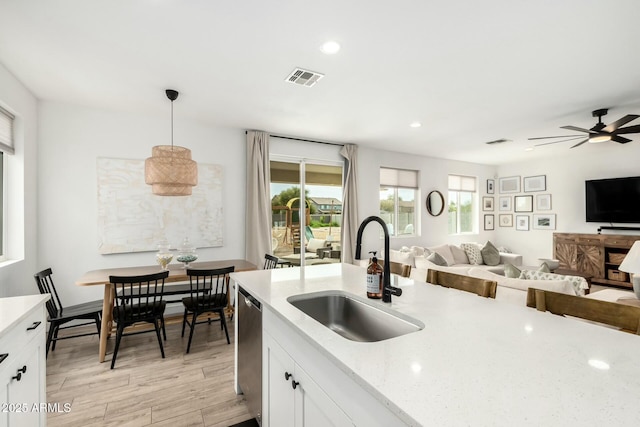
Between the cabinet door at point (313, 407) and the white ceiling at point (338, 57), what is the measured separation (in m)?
2.10

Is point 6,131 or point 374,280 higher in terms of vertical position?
point 6,131

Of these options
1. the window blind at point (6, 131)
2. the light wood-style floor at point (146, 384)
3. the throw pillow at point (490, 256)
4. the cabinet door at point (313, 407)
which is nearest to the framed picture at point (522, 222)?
the throw pillow at point (490, 256)

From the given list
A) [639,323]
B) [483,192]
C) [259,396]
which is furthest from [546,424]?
[483,192]

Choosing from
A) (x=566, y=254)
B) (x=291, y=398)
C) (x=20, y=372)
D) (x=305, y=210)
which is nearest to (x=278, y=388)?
(x=291, y=398)

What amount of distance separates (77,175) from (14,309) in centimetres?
281

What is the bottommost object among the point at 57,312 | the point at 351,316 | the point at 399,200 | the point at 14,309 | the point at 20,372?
the point at 57,312

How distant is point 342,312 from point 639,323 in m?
1.28

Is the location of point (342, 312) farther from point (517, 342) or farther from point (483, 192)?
point (483, 192)

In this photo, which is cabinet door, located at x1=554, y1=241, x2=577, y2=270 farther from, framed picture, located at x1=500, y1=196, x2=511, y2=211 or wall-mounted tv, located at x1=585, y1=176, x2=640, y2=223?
framed picture, located at x1=500, y1=196, x2=511, y2=211

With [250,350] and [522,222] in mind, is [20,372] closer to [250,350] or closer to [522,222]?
[250,350]

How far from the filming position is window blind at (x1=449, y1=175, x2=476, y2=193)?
23.6ft

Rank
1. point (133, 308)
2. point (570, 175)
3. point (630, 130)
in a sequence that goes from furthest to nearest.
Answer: point (570, 175)
point (630, 130)
point (133, 308)

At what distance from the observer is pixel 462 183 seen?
7363 millimetres

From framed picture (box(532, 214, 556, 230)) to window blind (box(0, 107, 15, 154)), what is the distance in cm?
895
